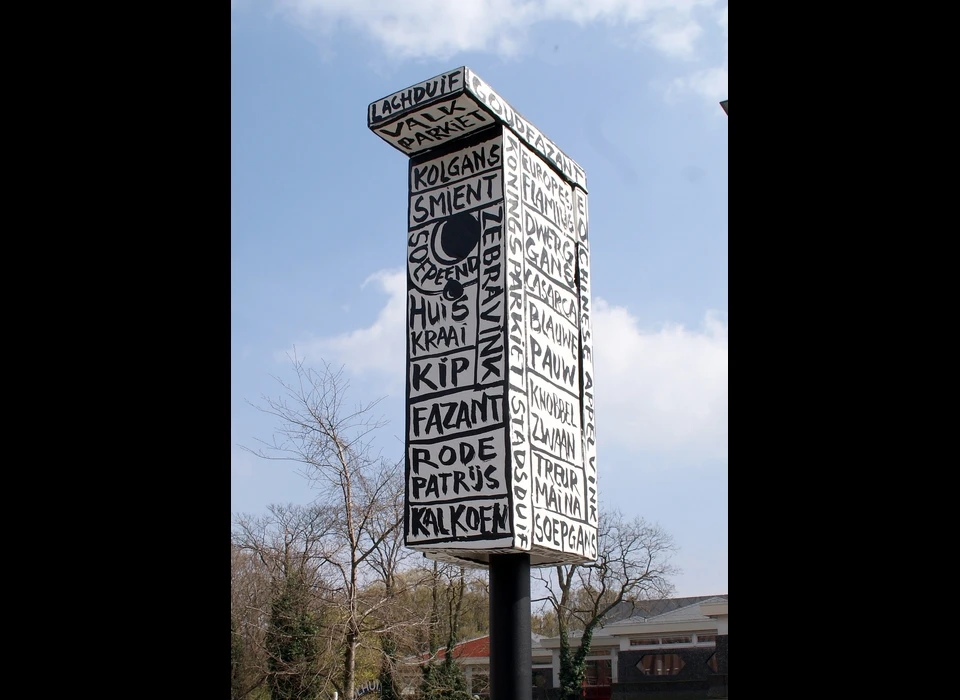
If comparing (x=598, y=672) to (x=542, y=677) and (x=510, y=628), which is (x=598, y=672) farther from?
(x=510, y=628)

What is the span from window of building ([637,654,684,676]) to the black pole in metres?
14.6

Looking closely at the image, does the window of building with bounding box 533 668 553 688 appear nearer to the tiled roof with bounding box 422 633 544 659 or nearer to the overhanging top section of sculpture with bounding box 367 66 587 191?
the tiled roof with bounding box 422 633 544 659

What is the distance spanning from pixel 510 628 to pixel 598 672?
629 inches

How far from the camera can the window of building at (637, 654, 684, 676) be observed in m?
18.9

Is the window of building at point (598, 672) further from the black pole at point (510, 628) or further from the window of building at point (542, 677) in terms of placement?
the black pole at point (510, 628)

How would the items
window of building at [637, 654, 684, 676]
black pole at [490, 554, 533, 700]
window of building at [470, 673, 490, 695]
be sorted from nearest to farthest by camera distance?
black pole at [490, 554, 533, 700], window of building at [470, 673, 490, 695], window of building at [637, 654, 684, 676]

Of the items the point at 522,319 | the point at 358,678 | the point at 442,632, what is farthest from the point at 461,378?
the point at 442,632

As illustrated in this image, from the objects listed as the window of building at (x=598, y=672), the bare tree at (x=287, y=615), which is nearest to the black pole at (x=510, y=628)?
the bare tree at (x=287, y=615)

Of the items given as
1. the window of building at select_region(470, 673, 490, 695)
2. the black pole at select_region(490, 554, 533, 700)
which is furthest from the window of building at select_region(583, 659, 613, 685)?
the black pole at select_region(490, 554, 533, 700)

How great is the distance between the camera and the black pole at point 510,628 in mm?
5129
